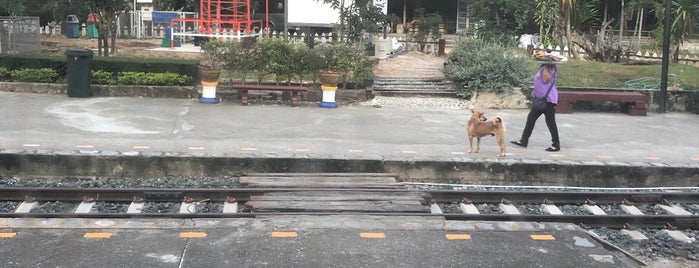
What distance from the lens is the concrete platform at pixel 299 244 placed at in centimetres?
557

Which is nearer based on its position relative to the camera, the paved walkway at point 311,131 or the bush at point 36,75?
the paved walkway at point 311,131

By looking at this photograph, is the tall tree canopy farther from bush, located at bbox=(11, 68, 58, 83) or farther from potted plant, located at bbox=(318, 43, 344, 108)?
potted plant, located at bbox=(318, 43, 344, 108)

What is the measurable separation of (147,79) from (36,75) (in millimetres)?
2460

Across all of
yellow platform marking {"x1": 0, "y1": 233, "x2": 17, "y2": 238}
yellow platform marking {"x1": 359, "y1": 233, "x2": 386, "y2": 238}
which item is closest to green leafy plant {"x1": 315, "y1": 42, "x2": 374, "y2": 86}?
yellow platform marking {"x1": 359, "y1": 233, "x2": 386, "y2": 238}

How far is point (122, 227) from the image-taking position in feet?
20.6

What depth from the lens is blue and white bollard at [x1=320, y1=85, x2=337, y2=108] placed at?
14.5m

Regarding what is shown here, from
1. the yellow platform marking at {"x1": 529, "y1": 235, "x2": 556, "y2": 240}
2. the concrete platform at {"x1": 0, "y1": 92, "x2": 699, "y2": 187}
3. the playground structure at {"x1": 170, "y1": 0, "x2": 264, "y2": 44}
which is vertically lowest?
the yellow platform marking at {"x1": 529, "y1": 235, "x2": 556, "y2": 240}

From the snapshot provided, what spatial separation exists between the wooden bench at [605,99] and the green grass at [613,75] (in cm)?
171

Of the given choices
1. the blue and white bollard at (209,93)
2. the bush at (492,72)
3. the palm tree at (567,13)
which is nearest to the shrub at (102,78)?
the blue and white bollard at (209,93)

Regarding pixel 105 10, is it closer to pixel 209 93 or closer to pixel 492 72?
pixel 209 93

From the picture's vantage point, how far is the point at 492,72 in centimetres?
1570

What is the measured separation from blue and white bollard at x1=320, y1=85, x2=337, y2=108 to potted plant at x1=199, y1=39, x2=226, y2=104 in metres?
2.29

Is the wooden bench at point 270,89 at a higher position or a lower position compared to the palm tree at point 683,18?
lower

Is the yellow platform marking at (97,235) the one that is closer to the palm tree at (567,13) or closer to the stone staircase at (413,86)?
the stone staircase at (413,86)
